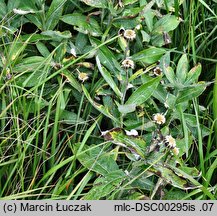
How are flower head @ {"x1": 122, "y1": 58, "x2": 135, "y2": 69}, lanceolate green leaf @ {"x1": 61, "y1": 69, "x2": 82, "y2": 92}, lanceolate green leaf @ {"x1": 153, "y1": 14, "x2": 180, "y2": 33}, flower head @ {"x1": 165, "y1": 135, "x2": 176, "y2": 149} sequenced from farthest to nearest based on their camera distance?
lanceolate green leaf @ {"x1": 153, "y1": 14, "x2": 180, "y2": 33}, lanceolate green leaf @ {"x1": 61, "y1": 69, "x2": 82, "y2": 92}, flower head @ {"x1": 122, "y1": 58, "x2": 135, "y2": 69}, flower head @ {"x1": 165, "y1": 135, "x2": 176, "y2": 149}

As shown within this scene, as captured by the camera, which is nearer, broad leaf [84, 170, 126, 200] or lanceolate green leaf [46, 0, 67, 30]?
broad leaf [84, 170, 126, 200]

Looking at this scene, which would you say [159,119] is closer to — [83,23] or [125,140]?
[125,140]

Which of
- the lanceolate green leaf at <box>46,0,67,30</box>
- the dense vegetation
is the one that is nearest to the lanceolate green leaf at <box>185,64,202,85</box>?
the dense vegetation

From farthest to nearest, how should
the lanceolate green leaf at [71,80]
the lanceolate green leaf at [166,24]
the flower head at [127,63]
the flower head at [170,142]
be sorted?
the lanceolate green leaf at [166,24], the lanceolate green leaf at [71,80], the flower head at [127,63], the flower head at [170,142]

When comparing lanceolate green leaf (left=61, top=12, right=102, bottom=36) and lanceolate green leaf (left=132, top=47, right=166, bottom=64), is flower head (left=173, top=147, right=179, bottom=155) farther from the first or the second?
lanceolate green leaf (left=61, top=12, right=102, bottom=36)

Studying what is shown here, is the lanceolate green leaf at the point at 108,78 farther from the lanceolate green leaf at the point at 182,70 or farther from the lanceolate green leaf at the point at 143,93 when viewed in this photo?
the lanceolate green leaf at the point at 182,70

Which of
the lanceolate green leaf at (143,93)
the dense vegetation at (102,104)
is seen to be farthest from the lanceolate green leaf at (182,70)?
the lanceolate green leaf at (143,93)

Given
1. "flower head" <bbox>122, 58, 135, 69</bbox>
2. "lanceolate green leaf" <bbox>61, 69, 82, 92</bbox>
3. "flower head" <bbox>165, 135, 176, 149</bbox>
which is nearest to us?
"flower head" <bbox>165, 135, 176, 149</bbox>

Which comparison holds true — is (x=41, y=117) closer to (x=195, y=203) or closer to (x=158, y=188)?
(x=158, y=188)
